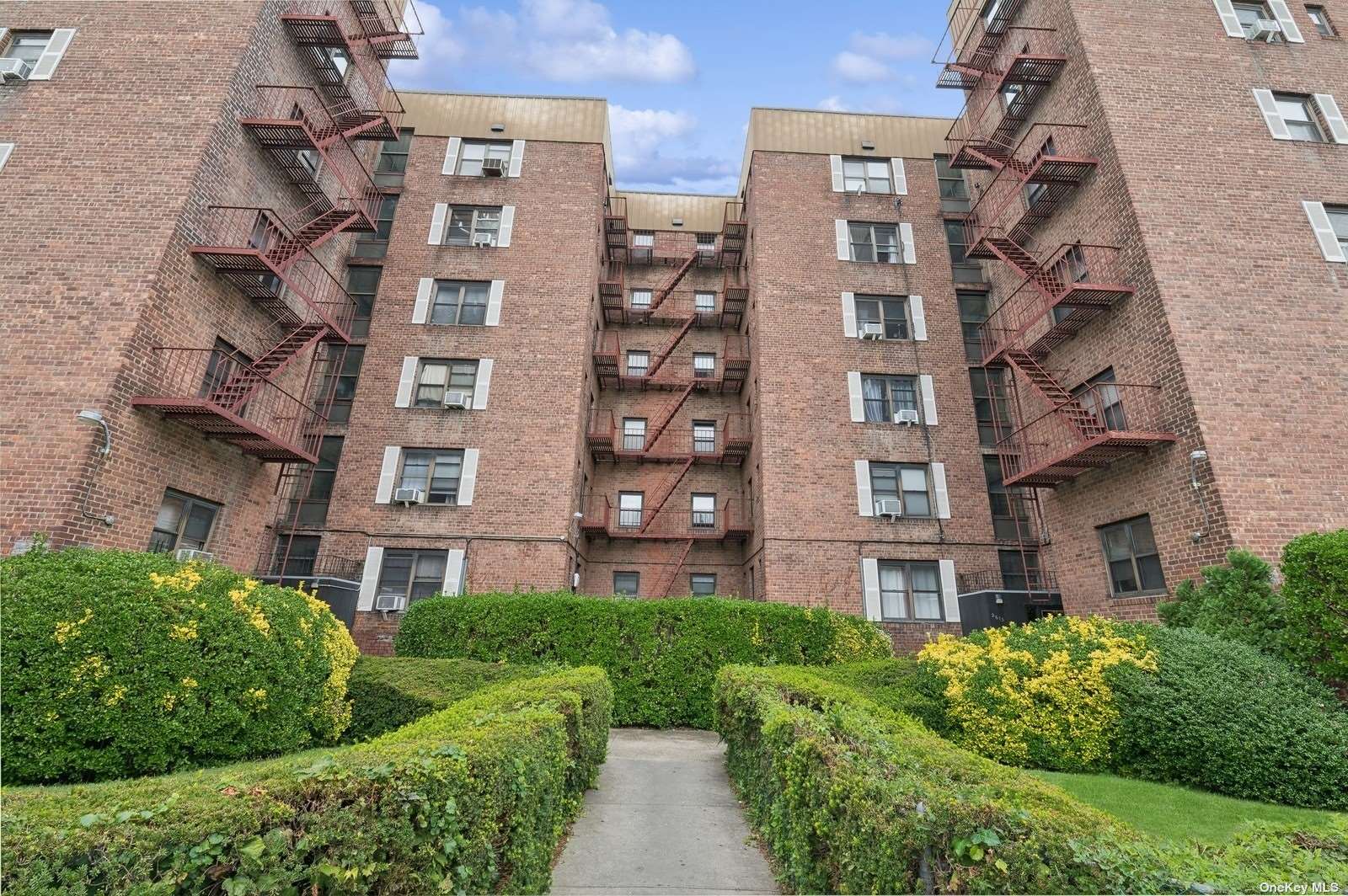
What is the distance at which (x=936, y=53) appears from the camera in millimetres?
22094

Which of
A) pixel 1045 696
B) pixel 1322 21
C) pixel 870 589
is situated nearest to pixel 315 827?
pixel 1045 696

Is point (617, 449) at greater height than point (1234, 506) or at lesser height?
greater

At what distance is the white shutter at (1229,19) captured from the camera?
16.3 metres

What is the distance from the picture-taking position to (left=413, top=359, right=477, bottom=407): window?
1975 cm

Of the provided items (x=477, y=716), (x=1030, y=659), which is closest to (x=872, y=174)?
(x=1030, y=659)

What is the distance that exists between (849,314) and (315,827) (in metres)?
20.8

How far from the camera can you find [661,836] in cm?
658

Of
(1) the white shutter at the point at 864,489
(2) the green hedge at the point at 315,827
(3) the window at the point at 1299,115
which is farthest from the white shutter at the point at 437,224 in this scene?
(3) the window at the point at 1299,115

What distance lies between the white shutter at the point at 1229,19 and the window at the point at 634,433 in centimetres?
2097

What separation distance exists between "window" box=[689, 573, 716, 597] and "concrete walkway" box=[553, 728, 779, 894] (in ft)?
40.1

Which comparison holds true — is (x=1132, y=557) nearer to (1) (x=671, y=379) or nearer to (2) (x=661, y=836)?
(2) (x=661, y=836)

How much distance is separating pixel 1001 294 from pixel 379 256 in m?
22.3

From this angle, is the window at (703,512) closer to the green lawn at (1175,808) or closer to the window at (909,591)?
the window at (909,591)

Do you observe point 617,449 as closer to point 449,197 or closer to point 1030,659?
point 449,197
